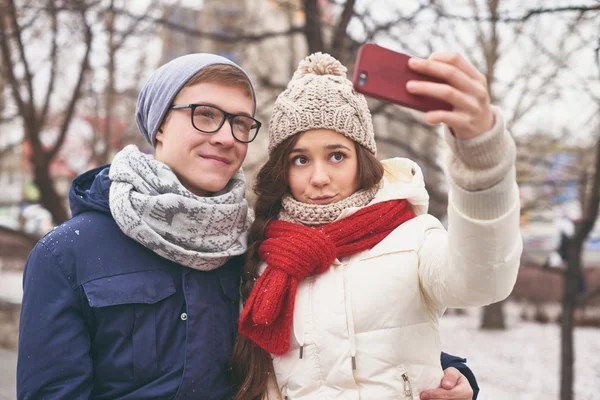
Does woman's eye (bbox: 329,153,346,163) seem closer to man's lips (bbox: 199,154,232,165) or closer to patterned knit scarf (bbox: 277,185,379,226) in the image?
patterned knit scarf (bbox: 277,185,379,226)

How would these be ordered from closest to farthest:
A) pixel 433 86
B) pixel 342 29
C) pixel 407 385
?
pixel 433 86 → pixel 407 385 → pixel 342 29

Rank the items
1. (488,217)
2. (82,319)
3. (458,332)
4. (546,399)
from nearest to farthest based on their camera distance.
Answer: (488,217) → (82,319) → (546,399) → (458,332)

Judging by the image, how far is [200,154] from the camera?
220 cm

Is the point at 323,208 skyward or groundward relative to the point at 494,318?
skyward

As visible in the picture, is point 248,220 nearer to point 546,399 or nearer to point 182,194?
point 182,194

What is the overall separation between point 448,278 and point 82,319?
49.7 inches

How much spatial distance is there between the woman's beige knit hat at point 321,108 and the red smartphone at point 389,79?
80 centimetres

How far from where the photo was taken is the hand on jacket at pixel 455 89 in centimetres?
130

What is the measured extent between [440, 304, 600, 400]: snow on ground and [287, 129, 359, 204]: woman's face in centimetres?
537

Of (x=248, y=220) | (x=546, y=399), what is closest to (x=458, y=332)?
(x=546, y=399)

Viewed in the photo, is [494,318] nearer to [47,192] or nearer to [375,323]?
[47,192]

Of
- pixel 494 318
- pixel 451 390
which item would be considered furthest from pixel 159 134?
pixel 494 318

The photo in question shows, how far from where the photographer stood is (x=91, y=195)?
7.32 feet

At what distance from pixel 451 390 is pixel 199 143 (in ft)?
4.38
